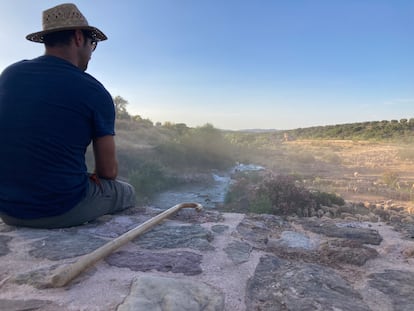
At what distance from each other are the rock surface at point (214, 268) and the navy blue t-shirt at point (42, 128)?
0.71 ft

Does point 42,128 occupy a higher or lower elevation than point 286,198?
higher

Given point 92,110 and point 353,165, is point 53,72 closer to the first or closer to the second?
point 92,110

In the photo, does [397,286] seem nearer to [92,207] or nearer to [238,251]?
[238,251]

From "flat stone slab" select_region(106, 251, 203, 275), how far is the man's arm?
637 mm

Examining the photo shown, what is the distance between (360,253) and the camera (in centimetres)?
195

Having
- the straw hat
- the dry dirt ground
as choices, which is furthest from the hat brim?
the dry dirt ground

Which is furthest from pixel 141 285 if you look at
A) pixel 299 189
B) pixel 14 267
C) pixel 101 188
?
pixel 299 189

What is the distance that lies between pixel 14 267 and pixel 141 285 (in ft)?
2.04

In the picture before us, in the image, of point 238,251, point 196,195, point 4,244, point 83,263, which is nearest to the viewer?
point 83,263

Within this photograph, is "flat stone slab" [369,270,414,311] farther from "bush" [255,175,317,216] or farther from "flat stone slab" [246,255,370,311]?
"bush" [255,175,317,216]

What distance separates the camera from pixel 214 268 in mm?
1681

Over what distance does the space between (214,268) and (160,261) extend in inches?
9.9

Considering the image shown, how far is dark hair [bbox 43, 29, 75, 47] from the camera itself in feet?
6.79

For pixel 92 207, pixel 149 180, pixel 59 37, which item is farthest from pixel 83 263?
pixel 149 180
